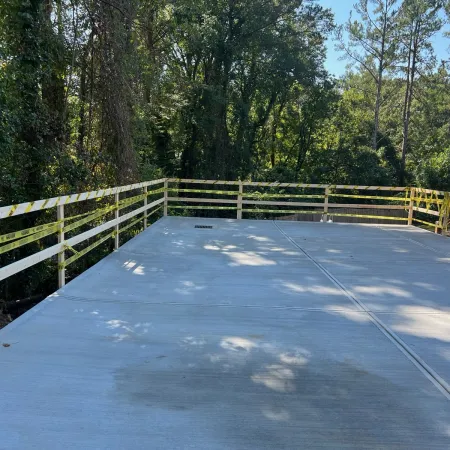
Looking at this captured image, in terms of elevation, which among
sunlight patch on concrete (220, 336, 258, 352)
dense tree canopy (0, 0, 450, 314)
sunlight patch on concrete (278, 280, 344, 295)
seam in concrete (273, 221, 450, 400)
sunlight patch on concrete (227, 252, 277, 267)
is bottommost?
sunlight patch on concrete (220, 336, 258, 352)

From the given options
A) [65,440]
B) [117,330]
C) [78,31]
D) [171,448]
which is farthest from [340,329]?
[78,31]

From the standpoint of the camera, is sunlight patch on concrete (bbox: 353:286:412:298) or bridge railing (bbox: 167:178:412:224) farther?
bridge railing (bbox: 167:178:412:224)

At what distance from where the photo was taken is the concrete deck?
2629 millimetres

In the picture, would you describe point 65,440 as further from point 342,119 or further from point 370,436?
point 342,119

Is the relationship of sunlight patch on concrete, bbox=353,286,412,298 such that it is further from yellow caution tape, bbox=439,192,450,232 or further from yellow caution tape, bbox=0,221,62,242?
yellow caution tape, bbox=439,192,450,232

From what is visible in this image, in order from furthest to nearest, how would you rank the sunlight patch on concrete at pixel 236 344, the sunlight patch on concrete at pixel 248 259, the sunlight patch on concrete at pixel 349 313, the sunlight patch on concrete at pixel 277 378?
1. the sunlight patch on concrete at pixel 248 259
2. the sunlight patch on concrete at pixel 349 313
3. the sunlight patch on concrete at pixel 236 344
4. the sunlight patch on concrete at pixel 277 378

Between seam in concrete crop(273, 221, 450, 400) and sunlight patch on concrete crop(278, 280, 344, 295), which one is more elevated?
sunlight patch on concrete crop(278, 280, 344, 295)

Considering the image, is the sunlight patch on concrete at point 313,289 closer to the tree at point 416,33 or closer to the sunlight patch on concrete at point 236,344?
the sunlight patch on concrete at point 236,344

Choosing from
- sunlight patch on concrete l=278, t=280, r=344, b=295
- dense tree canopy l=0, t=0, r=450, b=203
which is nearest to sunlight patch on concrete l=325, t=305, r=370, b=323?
sunlight patch on concrete l=278, t=280, r=344, b=295

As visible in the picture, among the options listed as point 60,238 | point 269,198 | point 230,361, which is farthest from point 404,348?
point 269,198

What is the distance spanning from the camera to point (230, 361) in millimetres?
3580

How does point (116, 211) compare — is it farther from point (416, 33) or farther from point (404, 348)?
point (416, 33)

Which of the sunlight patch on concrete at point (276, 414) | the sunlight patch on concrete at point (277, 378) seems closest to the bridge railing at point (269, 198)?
the sunlight patch on concrete at point (277, 378)

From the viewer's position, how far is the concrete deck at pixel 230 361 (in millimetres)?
2629
